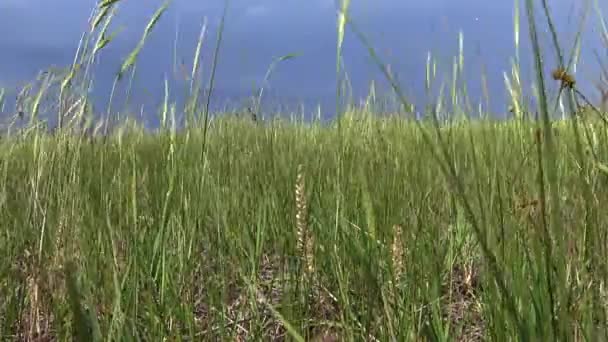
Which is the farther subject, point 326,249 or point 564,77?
point 326,249

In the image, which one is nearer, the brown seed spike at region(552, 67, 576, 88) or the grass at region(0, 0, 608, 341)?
Result: the brown seed spike at region(552, 67, 576, 88)

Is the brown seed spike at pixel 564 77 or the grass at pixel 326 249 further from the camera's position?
the grass at pixel 326 249

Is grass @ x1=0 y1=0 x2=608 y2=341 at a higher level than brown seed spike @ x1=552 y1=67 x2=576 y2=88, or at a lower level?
lower

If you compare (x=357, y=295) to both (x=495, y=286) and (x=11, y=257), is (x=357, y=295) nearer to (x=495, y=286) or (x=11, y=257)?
(x=495, y=286)

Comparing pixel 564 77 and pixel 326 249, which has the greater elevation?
pixel 564 77

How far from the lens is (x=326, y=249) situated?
1.36 meters

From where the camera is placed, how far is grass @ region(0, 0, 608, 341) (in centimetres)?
90

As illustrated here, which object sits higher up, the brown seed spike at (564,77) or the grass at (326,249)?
the brown seed spike at (564,77)

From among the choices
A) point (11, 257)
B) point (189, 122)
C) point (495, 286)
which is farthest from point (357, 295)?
point (11, 257)

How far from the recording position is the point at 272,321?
1439 mm

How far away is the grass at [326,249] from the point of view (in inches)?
35.5

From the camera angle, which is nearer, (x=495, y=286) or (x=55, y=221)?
(x=495, y=286)

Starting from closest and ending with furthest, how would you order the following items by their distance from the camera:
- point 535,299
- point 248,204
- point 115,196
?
1. point 535,299
2. point 115,196
3. point 248,204

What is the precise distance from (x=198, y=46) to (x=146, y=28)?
10 centimetres
